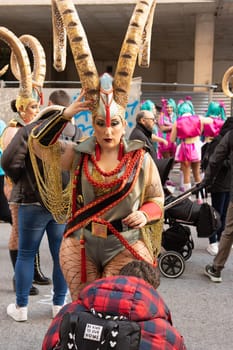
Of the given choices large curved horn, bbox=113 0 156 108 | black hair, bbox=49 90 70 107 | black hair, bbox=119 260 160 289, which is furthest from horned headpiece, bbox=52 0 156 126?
black hair, bbox=49 90 70 107

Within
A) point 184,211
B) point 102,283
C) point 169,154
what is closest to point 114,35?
point 169,154

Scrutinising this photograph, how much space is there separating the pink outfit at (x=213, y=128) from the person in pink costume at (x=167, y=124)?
124 cm

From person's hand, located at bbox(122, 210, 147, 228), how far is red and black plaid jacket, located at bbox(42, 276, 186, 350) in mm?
696

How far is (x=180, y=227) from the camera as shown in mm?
5688

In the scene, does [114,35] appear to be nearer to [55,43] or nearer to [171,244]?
[171,244]

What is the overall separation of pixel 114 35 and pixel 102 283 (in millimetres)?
20518

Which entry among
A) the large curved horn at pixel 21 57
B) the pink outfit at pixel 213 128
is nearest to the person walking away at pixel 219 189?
the large curved horn at pixel 21 57

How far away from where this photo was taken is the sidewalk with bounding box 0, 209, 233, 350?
3.80 m

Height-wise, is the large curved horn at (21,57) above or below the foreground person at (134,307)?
above

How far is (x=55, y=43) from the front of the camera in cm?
313

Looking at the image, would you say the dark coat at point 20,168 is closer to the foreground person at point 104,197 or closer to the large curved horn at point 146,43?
the foreground person at point 104,197

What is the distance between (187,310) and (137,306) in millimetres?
2687

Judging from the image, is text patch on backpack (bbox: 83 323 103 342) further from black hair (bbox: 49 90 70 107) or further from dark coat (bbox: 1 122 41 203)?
black hair (bbox: 49 90 70 107)

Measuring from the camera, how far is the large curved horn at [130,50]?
272 centimetres
